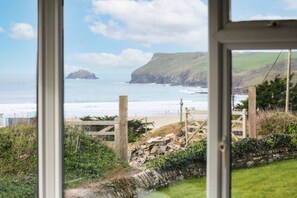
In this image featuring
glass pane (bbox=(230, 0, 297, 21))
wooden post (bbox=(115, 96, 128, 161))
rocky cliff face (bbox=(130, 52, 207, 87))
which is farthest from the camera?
wooden post (bbox=(115, 96, 128, 161))

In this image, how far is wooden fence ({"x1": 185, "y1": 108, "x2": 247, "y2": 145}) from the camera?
6.24 feet

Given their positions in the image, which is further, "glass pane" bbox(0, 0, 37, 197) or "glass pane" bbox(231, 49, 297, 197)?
"glass pane" bbox(0, 0, 37, 197)

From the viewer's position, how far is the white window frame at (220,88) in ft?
6.08

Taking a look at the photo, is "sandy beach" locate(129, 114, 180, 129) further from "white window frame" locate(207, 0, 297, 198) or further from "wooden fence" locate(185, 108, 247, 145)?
"white window frame" locate(207, 0, 297, 198)

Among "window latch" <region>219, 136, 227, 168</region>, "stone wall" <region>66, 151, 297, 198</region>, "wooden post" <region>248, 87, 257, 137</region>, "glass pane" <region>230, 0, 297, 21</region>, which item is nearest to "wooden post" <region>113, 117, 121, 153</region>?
"stone wall" <region>66, 151, 297, 198</region>

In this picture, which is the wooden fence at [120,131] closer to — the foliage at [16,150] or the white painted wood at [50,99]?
the white painted wood at [50,99]

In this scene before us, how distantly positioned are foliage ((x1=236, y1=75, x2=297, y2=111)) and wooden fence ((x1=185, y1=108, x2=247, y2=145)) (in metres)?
0.05

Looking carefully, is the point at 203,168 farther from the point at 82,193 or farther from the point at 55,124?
the point at 55,124

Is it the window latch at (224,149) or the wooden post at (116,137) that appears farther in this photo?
the wooden post at (116,137)

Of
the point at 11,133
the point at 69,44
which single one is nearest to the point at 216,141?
the point at 69,44

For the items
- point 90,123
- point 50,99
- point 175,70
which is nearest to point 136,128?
point 90,123

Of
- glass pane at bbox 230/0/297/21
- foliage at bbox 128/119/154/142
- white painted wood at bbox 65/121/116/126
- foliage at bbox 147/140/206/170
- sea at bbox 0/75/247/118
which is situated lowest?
foliage at bbox 147/140/206/170

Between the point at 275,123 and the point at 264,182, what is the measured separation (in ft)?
0.85

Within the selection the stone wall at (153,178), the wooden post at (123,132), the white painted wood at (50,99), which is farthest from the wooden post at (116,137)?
the white painted wood at (50,99)
